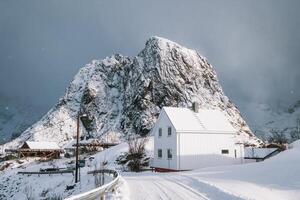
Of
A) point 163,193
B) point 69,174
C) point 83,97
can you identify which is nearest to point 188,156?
point 69,174

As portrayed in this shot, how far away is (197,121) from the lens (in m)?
44.6

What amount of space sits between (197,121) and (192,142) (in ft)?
14.5

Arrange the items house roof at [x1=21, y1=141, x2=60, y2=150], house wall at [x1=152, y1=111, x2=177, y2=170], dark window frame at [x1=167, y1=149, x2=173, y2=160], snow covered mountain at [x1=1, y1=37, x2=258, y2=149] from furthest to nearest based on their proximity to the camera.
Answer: snow covered mountain at [x1=1, y1=37, x2=258, y2=149] → house roof at [x1=21, y1=141, x2=60, y2=150] → dark window frame at [x1=167, y1=149, x2=173, y2=160] → house wall at [x1=152, y1=111, x2=177, y2=170]

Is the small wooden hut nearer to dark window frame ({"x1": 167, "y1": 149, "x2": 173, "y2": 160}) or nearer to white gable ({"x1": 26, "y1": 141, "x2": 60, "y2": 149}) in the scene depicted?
white gable ({"x1": 26, "y1": 141, "x2": 60, "y2": 149})

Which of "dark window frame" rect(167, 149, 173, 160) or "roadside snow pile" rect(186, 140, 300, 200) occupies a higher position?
"dark window frame" rect(167, 149, 173, 160)

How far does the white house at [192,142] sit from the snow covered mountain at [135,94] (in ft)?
233

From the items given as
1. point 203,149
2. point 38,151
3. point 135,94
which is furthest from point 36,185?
point 135,94

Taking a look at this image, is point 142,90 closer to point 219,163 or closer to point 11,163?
point 11,163

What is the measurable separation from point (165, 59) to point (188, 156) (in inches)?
4160

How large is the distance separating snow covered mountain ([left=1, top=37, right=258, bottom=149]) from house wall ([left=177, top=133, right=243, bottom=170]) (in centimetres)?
7151

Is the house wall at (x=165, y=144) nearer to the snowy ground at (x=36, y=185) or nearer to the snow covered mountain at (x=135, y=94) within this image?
the snowy ground at (x=36, y=185)

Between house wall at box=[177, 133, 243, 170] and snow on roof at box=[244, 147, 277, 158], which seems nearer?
house wall at box=[177, 133, 243, 170]

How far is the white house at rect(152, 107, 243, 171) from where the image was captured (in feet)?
133

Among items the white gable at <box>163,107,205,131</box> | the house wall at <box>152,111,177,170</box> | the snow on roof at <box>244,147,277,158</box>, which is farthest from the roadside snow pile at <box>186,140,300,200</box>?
the snow on roof at <box>244,147,277,158</box>
